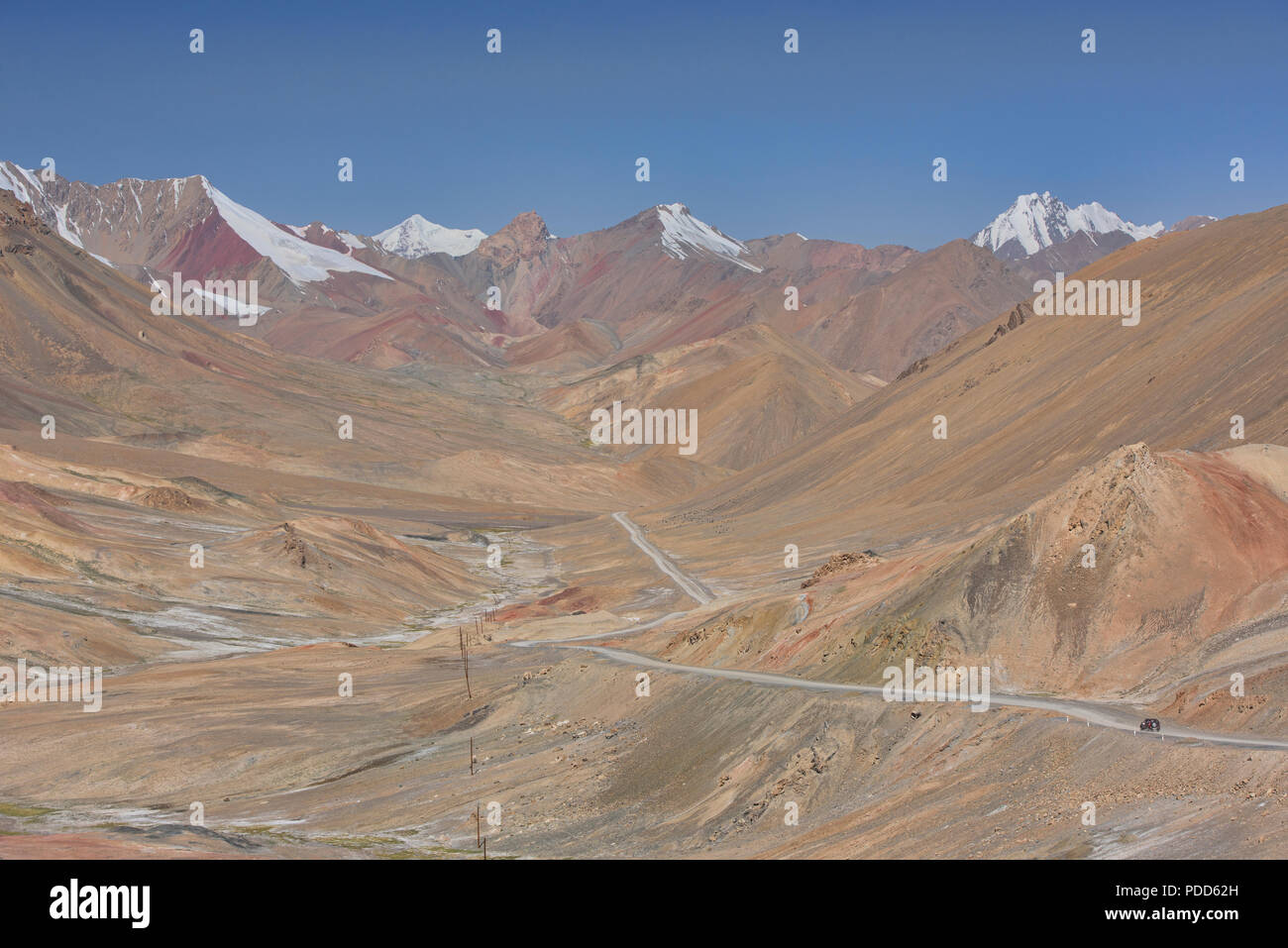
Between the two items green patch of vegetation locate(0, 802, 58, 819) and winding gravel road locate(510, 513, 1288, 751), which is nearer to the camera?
winding gravel road locate(510, 513, 1288, 751)

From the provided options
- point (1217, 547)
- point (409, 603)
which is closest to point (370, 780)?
point (1217, 547)

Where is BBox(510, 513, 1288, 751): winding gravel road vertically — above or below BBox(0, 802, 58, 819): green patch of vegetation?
above

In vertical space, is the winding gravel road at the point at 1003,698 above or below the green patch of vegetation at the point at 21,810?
above

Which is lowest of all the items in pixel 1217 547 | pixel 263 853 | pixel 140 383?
pixel 263 853

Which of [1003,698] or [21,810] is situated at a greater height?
A: [1003,698]

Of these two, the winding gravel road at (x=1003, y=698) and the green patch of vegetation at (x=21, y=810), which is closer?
the winding gravel road at (x=1003, y=698)

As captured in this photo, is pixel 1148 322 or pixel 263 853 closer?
pixel 263 853

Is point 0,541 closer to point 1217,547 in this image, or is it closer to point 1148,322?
point 1217,547

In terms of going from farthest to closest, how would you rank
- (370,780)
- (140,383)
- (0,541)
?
1. (140,383)
2. (0,541)
3. (370,780)

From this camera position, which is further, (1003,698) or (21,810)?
(21,810)
